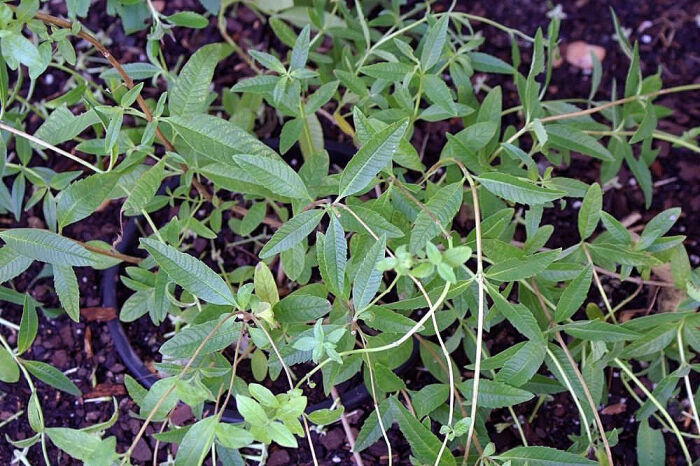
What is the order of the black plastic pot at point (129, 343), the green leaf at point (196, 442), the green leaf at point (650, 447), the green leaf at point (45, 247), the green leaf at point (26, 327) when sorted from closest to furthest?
the green leaf at point (196, 442), the green leaf at point (45, 247), the green leaf at point (26, 327), the green leaf at point (650, 447), the black plastic pot at point (129, 343)

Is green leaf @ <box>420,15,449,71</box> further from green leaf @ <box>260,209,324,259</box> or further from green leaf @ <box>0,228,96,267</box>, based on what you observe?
green leaf @ <box>0,228,96,267</box>

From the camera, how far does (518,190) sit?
972 mm

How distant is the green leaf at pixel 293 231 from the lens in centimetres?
96

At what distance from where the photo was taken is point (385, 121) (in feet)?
3.95

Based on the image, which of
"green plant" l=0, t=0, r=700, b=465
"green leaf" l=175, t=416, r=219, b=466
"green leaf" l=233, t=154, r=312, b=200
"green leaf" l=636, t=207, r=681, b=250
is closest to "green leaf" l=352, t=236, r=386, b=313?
"green plant" l=0, t=0, r=700, b=465

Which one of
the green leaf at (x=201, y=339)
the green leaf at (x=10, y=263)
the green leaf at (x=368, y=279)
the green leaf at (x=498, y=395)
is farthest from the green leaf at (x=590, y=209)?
the green leaf at (x=10, y=263)

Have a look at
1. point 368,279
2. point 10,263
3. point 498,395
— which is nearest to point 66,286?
point 10,263

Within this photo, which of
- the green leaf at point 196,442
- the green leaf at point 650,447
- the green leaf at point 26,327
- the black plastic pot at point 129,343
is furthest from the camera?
the black plastic pot at point 129,343

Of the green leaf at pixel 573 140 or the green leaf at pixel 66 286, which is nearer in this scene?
the green leaf at pixel 66 286

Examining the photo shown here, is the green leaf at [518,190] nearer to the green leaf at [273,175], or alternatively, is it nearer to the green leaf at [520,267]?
the green leaf at [520,267]

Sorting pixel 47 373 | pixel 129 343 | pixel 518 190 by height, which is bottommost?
pixel 129 343

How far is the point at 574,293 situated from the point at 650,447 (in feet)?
1.08

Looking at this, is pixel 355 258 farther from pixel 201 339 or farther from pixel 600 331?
pixel 600 331

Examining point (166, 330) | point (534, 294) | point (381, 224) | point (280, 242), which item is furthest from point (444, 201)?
point (166, 330)
